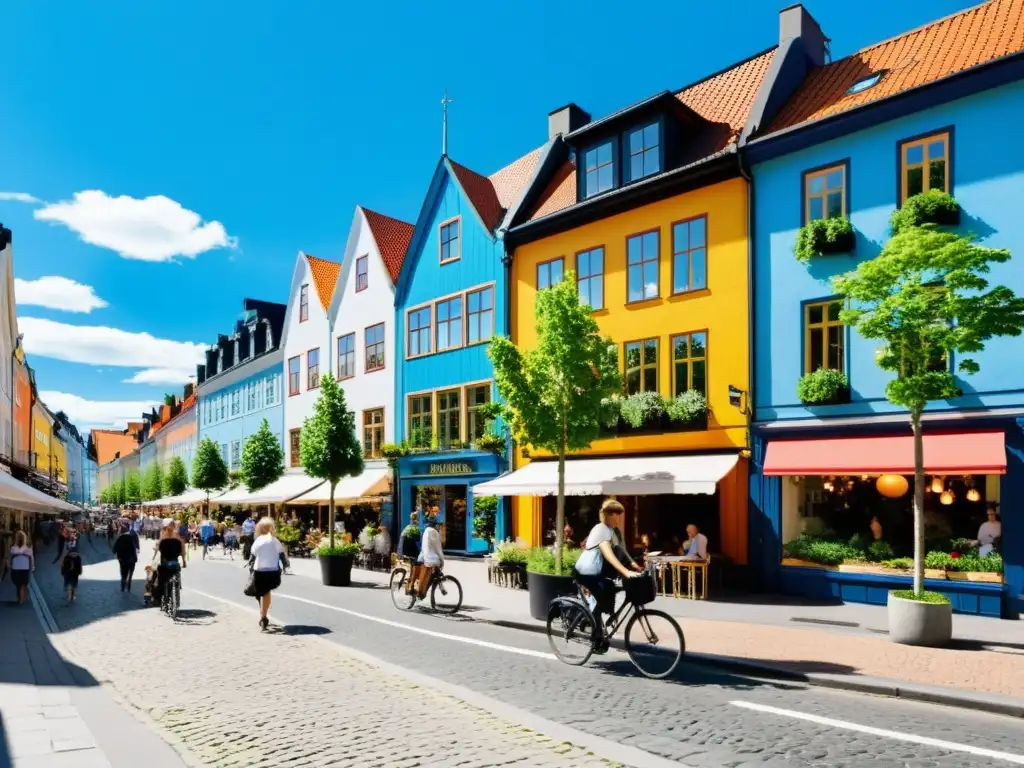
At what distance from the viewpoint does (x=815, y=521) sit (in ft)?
57.5

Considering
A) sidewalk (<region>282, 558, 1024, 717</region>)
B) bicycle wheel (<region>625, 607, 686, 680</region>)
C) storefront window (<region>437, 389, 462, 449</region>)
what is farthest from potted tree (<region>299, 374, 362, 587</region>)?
bicycle wheel (<region>625, 607, 686, 680</region>)

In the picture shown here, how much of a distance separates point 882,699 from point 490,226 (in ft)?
67.9

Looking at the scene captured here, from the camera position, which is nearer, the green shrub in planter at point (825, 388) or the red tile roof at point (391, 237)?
the green shrub in planter at point (825, 388)

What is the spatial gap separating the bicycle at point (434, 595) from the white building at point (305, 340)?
21910 mm

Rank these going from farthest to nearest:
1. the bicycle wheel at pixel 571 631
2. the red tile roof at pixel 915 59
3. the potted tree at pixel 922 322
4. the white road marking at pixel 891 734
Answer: the red tile roof at pixel 915 59
the potted tree at pixel 922 322
the bicycle wheel at pixel 571 631
the white road marking at pixel 891 734

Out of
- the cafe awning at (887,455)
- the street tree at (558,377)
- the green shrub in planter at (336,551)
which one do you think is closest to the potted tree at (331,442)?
the green shrub in planter at (336,551)

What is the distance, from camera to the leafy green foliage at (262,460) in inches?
1468

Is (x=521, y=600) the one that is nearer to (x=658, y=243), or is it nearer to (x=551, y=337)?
(x=551, y=337)

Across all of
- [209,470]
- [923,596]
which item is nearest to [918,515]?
[923,596]

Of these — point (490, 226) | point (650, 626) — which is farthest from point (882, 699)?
point (490, 226)

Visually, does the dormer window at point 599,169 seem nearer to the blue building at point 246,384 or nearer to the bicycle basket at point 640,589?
the bicycle basket at point 640,589

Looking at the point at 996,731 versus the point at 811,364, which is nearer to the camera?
the point at 996,731

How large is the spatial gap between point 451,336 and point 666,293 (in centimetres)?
985

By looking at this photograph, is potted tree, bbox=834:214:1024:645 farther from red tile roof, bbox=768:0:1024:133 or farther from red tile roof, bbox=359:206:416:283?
red tile roof, bbox=359:206:416:283
